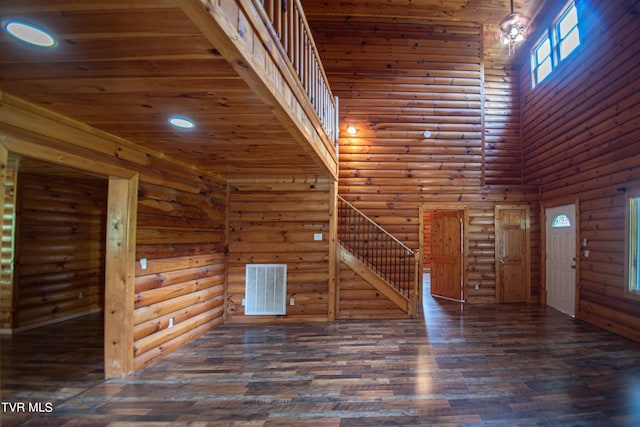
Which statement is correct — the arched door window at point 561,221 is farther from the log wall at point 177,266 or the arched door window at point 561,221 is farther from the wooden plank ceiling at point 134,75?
the log wall at point 177,266

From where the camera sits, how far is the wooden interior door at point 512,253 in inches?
247

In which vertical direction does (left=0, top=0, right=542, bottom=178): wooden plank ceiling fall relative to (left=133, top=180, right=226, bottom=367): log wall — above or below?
above

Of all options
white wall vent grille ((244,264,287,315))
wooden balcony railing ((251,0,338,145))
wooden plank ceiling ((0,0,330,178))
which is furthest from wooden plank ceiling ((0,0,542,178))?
white wall vent grille ((244,264,287,315))

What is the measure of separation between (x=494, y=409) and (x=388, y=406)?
33.6 inches

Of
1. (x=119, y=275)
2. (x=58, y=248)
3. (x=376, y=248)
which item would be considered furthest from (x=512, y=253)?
(x=58, y=248)

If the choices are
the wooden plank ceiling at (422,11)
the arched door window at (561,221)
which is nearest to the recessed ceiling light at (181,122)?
the wooden plank ceiling at (422,11)

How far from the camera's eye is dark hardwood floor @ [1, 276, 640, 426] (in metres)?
2.36

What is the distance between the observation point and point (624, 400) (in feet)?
8.50

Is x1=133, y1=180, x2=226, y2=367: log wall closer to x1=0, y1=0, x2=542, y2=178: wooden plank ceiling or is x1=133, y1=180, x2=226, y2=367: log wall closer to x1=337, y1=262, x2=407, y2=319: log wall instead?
x1=0, y1=0, x2=542, y2=178: wooden plank ceiling

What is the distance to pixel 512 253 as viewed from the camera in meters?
6.33

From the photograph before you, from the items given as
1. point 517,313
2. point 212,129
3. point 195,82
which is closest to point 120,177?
point 212,129

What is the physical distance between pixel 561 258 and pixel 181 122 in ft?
21.9

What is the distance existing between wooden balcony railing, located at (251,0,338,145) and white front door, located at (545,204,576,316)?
4.93 metres

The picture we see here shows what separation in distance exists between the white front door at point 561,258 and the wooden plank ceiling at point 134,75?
538cm
